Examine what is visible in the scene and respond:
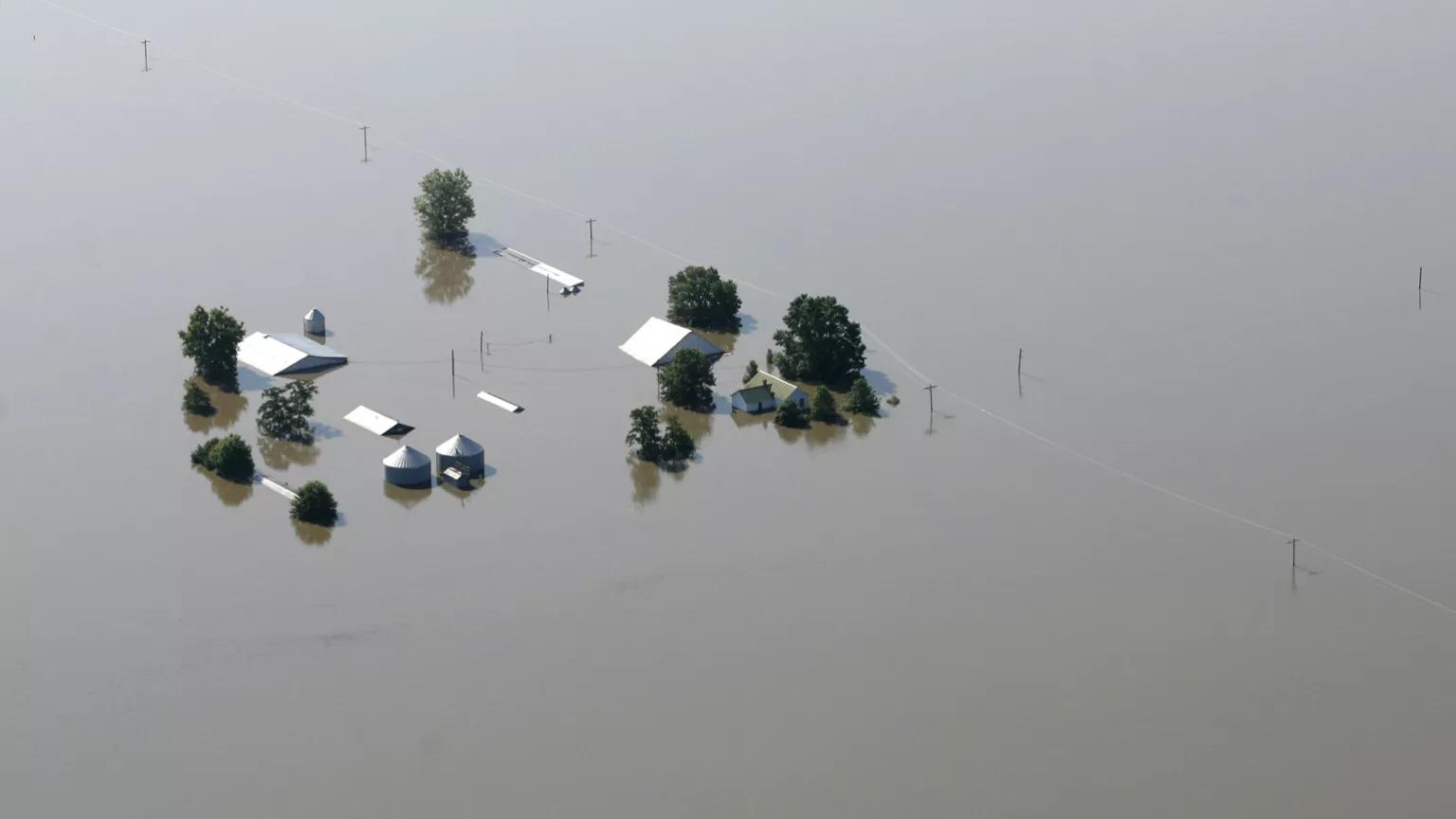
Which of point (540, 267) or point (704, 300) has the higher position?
point (540, 267)

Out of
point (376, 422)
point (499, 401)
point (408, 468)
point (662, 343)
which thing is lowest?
point (408, 468)

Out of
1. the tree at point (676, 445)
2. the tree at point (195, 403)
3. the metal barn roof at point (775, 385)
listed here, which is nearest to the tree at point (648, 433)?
the tree at point (676, 445)

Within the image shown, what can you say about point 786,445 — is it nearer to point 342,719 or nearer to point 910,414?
point 910,414

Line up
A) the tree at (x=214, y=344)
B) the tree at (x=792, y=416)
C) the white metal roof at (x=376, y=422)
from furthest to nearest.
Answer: the tree at (x=214, y=344) → the tree at (x=792, y=416) → the white metal roof at (x=376, y=422)

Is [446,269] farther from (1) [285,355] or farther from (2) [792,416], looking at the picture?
(2) [792,416]

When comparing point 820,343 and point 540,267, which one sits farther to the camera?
point 540,267

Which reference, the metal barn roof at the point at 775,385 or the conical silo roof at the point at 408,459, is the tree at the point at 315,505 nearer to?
the conical silo roof at the point at 408,459

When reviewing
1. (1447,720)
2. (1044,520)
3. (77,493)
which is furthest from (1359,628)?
(77,493)

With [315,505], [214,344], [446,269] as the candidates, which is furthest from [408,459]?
[446,269]
